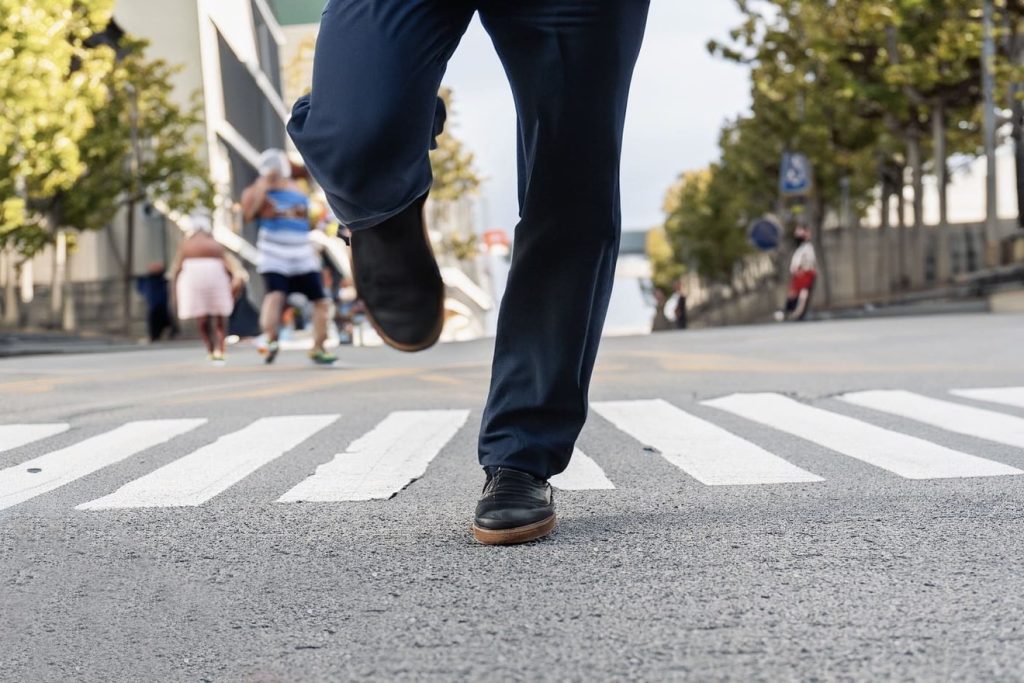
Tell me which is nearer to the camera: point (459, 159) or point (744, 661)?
point (744, 661)

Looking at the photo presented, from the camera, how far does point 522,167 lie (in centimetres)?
327

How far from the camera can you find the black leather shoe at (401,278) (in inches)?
128

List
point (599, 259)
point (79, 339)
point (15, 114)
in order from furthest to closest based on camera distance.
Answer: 1. point (79, 339)
2. point (15, 114)
3. point (599, 259)

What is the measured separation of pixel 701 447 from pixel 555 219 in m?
1.84

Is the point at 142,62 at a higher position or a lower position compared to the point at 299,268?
higher

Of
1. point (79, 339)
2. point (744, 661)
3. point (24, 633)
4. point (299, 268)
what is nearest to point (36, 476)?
point (24, 633)

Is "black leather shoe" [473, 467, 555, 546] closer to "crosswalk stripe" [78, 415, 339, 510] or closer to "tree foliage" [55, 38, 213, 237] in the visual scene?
"crosswalk stripe" [78, 415, 339, 510]

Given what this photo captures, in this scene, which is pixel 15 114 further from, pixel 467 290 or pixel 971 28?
pixel 467 290

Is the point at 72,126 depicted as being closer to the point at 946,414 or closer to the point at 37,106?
the point at 37,106

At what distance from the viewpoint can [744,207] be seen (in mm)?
51562

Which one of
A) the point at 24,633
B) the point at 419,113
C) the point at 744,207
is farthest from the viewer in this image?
the point at 744,207

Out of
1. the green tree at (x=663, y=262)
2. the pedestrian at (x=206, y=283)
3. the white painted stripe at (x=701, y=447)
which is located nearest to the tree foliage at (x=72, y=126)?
the pedestrian at (x=206, y=283)

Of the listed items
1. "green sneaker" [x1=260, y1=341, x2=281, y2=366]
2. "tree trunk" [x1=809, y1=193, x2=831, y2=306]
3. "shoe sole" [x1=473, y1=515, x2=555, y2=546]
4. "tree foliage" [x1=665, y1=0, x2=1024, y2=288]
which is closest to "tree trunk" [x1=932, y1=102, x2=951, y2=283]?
"tree foliage" [x1=665, y1=0, x2=1024, y2=288]

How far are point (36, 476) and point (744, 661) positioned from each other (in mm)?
3026
